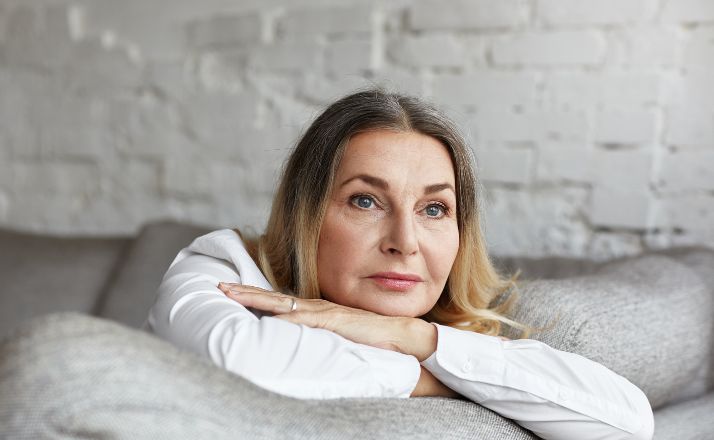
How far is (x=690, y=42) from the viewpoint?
206 cm

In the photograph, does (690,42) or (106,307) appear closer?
(690,42)

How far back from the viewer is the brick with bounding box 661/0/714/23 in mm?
2047

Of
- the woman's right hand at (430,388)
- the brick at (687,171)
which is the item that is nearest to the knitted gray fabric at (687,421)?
the woman's right hand at (430,388)

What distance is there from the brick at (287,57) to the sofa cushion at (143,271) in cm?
54

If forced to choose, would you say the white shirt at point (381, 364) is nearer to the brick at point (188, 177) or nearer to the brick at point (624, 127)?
the brick at point (624, 127)

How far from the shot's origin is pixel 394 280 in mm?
1276

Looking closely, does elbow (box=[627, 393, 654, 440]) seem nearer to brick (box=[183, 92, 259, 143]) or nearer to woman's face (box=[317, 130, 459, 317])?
woman's face (box=[317, 130, 459, 317])

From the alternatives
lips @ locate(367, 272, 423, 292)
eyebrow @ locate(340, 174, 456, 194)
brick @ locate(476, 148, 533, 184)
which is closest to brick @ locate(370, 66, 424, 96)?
brick @ locate(476, 148, 533, 184)

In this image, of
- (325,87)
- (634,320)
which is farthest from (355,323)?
(325,87)

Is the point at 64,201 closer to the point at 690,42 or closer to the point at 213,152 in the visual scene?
the point at 213,152

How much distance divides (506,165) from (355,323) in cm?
120

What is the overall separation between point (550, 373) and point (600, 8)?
1265mm

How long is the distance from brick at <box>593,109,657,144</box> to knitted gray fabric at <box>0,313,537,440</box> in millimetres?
1465

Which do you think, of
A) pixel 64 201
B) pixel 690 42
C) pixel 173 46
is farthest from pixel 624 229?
pixel 64 201
